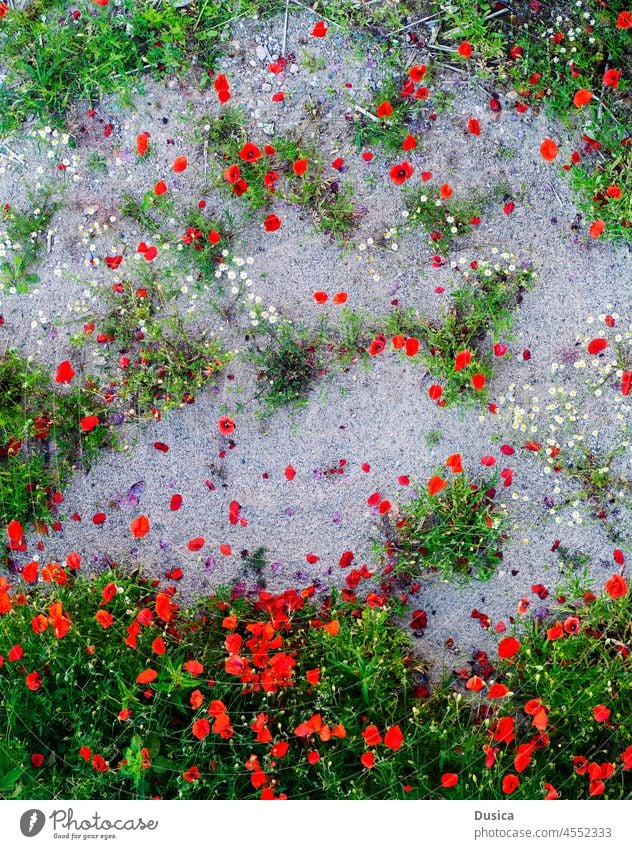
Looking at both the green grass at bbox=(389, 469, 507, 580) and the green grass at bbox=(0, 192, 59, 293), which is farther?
the green grass at bbox=(0, 192, 59, 293)

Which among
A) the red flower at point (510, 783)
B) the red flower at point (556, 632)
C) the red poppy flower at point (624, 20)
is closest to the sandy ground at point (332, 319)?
the red flower at point (556, 632)

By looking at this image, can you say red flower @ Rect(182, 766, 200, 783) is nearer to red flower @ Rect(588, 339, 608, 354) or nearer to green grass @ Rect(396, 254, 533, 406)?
green grass @ Rect(396, 254, 533, 406)

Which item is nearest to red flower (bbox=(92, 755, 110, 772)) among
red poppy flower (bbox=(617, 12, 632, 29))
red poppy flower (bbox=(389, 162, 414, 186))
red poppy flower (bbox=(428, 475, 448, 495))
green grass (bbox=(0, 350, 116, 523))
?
green grass (bbox=(0, 350, 116, 523))

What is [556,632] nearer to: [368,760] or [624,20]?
[368,760]

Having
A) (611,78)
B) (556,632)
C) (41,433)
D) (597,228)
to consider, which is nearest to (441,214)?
(597,228)

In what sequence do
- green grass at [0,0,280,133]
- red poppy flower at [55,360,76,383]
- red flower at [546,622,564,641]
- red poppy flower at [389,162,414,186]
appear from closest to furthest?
red flower at [546,622,564,641] → red poppy flower at [55,360,76,383] → red poppy flower at [389,162,414,186] → green grass at [0,0,280,133]
